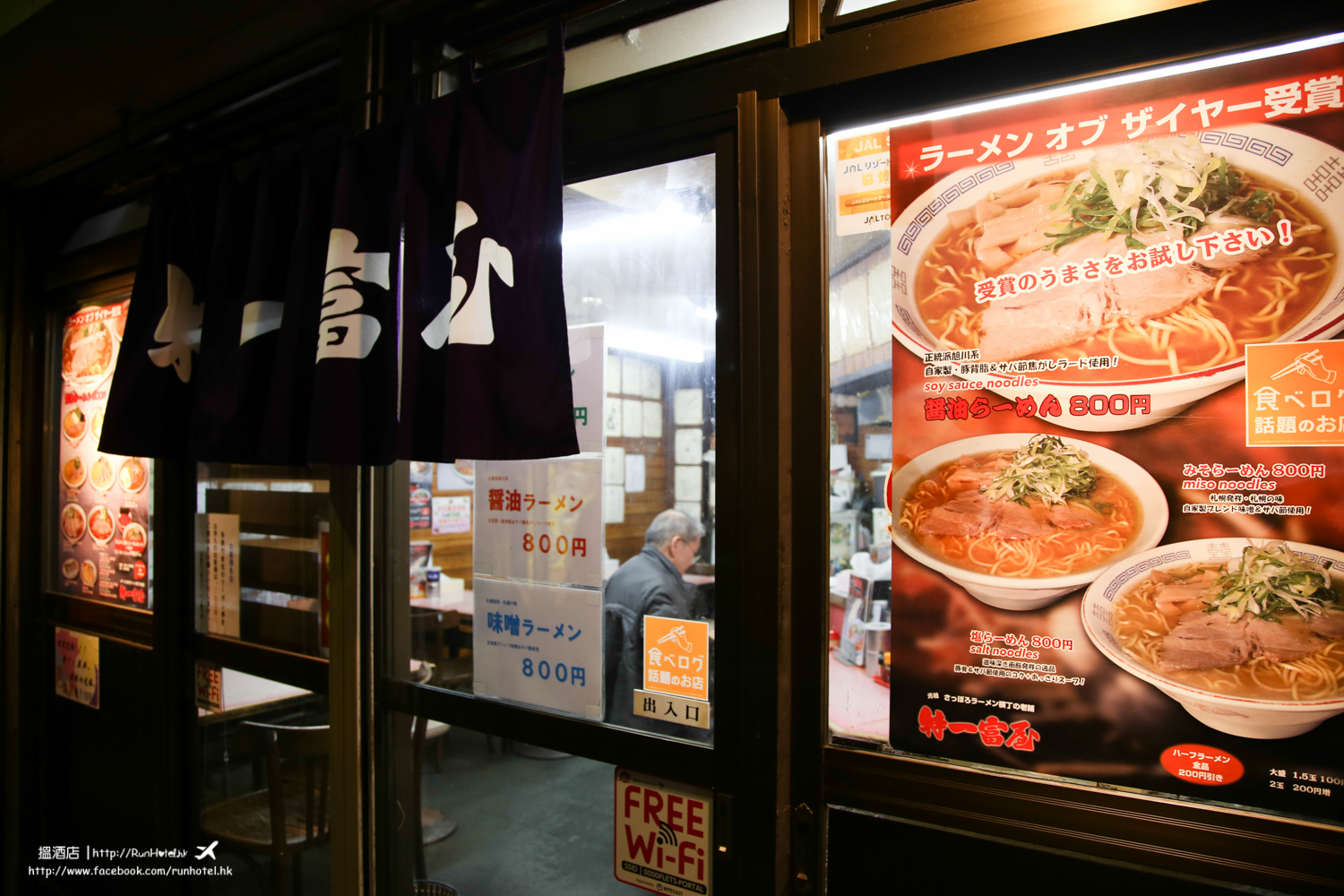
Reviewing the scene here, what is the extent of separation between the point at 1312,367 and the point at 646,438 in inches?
65.9

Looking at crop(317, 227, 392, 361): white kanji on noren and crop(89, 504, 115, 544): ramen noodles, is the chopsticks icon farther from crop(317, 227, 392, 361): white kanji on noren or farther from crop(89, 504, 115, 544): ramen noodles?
crop(89, 504, 115, 544): ramen noodles

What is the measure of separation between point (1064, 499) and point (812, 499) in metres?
0.63

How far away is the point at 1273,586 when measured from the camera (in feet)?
5.14

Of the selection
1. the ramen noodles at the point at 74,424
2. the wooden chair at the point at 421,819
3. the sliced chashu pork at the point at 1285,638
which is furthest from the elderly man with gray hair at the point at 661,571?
the ramen noodles at the point at 74,424

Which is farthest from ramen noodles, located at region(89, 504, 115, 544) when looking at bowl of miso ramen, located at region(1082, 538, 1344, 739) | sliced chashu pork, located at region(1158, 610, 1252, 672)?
sliced chashu pork, located at region(1158, 610, 1252, 672)

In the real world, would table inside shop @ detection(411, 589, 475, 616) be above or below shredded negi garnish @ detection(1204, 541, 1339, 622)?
below

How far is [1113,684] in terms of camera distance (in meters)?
1.69

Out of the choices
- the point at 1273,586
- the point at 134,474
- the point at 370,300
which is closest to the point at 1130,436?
the point at 1273,586

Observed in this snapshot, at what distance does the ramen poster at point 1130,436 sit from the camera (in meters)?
1.55

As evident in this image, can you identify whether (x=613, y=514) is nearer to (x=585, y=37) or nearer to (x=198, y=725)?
(x=585, y=37)

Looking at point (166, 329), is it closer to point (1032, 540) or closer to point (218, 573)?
point (218, 573)

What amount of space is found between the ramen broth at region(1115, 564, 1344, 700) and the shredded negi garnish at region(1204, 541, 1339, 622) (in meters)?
0.04

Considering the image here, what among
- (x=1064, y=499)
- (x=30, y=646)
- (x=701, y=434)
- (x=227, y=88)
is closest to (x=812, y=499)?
(x=701, y=434)

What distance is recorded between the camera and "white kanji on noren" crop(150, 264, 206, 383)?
2912 millimetres
